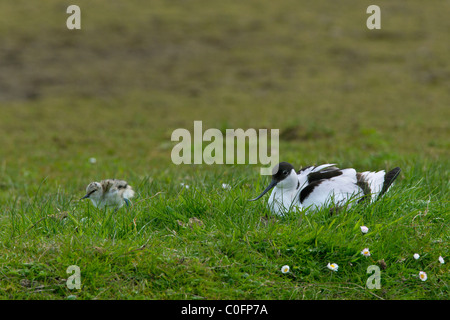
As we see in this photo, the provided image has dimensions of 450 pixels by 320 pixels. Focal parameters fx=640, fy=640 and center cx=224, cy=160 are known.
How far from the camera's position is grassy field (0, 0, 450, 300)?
516 cm

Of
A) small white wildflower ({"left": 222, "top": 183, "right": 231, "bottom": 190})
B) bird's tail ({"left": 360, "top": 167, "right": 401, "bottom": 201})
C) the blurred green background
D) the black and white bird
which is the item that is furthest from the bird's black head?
the blurred green background

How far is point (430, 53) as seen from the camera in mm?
18609

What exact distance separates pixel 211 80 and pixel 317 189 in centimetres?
1224

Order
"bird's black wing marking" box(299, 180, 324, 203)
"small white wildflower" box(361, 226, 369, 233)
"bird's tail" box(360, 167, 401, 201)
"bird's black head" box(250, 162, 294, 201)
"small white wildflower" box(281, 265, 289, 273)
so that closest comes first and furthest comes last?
"small white wildflower" box(281, 265, 289, 273)
"small white wildflower" box(361, 226, 369, 233)
"bird's black head" box(250, 162, 294, 201)
"bird's black wing marking" box(299, 180, 324, 203)
"bird's tail" box(360, 167, 401, 201)

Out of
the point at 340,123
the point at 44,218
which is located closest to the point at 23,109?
the point at 340,123

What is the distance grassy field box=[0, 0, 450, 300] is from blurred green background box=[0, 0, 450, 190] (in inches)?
2.6

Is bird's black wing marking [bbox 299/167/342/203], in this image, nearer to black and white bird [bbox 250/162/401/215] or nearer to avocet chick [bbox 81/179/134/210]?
black and white bird [bbox 250/162/401/215]

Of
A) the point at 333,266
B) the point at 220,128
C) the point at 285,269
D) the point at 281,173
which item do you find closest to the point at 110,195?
the point at 281,173

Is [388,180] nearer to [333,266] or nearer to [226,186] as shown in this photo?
[333,266]

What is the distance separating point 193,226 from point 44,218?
1324mm

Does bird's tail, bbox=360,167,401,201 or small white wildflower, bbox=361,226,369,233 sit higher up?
bird's tail, bbox=360,167,401,201

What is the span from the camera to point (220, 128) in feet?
43.6

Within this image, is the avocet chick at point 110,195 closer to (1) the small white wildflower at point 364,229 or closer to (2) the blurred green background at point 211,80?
(2) the blurred green background at point 211,80
